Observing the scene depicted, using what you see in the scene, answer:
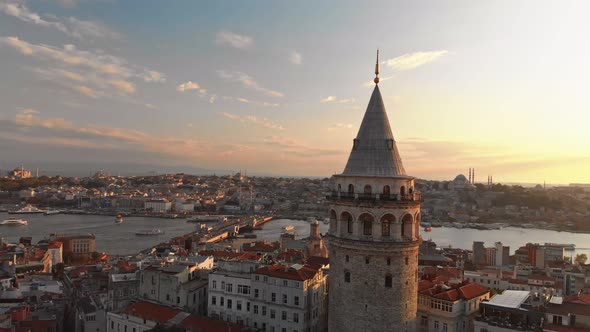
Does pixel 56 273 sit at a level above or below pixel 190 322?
below

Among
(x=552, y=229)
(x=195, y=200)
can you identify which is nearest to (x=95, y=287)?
(x=552, y=229)

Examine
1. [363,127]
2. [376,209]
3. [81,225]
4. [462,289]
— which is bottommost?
[81,225]

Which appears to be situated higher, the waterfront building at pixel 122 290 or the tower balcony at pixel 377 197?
the tower balcony at pixel 377 197

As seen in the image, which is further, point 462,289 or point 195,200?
point 195,200

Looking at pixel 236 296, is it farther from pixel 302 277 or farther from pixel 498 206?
pixel 498 206

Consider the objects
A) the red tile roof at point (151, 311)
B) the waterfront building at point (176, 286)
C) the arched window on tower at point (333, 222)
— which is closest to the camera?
the arched window on tower at point (333, 222)

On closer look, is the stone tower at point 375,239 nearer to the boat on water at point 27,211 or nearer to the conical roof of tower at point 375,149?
the conical roof of tower at point 375,149

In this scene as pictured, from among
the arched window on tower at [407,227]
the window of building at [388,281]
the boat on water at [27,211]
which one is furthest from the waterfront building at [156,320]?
the boat on water at [27,211]

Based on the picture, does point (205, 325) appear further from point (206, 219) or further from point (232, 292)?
point (206, 219)
